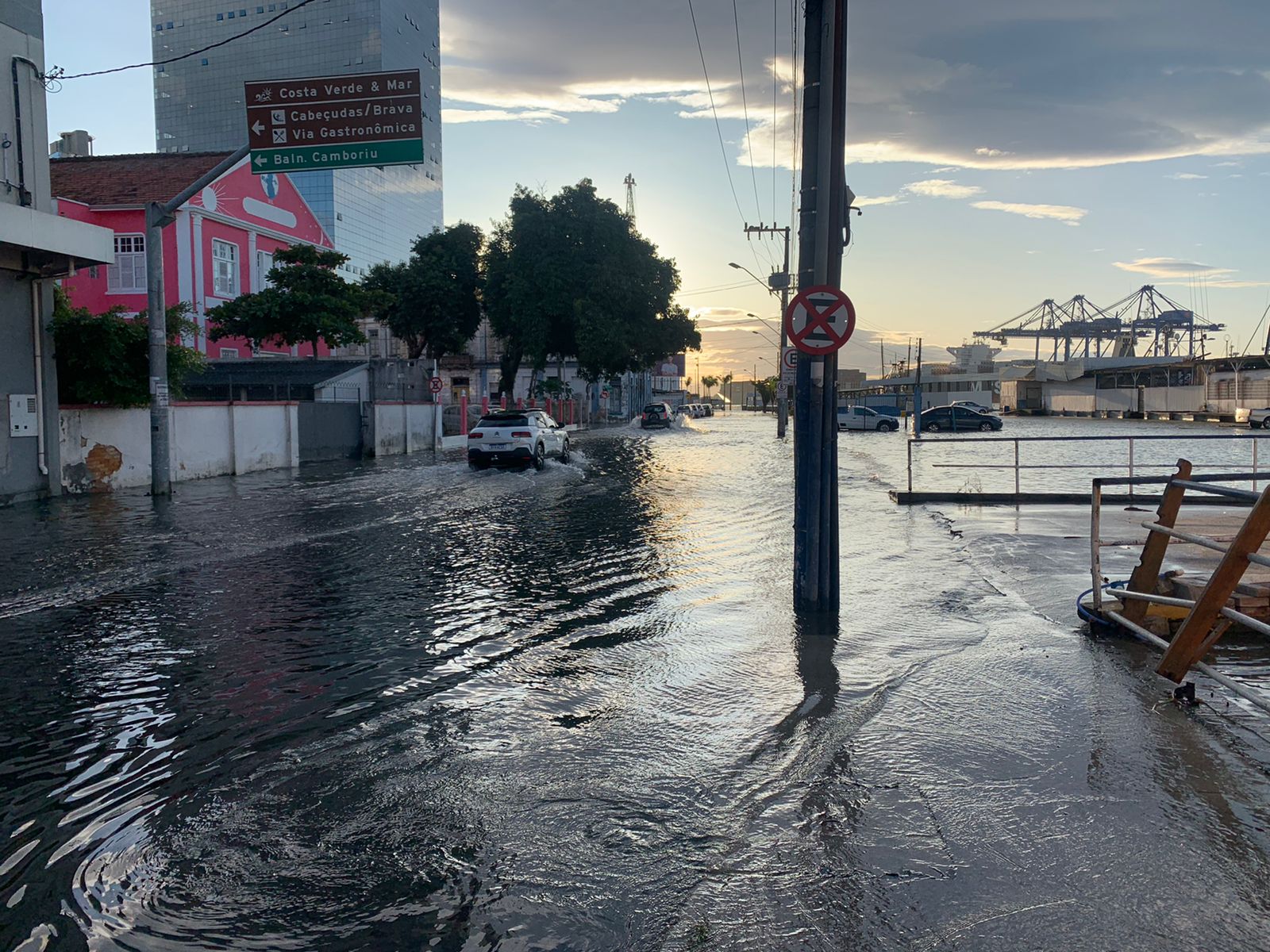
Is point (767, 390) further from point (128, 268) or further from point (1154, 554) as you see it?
point (1154, 554)

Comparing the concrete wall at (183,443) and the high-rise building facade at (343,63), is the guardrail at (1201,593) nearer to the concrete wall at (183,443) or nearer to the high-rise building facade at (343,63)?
the concrete wall at (183,443)

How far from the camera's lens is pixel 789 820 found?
13.7ft

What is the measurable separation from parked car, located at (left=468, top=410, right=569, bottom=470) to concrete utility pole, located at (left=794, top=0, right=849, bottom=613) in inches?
740

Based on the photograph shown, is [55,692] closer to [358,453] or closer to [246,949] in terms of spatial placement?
[246,949]

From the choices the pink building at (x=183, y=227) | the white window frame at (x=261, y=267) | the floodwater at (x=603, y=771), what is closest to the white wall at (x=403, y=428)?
the pink building at (x=183, y=227)

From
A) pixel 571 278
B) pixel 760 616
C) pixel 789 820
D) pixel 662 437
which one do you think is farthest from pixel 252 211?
pixel 789 820

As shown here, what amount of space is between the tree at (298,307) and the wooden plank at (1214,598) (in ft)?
123

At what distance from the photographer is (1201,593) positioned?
18.9 ft

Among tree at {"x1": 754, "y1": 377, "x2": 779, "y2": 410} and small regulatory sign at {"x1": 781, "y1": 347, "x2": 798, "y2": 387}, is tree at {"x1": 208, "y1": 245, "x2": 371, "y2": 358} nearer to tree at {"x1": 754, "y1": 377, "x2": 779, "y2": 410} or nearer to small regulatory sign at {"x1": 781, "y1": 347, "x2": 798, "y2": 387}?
small regulatory sign at {"x1": 781, "y1": 347, "x2": 798, "y2": 387}

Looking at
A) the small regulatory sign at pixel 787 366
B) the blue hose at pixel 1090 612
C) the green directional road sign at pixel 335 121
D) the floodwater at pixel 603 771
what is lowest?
the floodwater at pixel 603 771

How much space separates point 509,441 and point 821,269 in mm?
19315

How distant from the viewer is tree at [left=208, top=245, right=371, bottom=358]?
39.1m

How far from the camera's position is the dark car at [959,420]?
168ft

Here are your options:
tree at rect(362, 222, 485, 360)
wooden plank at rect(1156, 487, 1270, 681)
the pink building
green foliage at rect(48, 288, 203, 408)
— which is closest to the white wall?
the pink building
